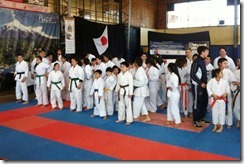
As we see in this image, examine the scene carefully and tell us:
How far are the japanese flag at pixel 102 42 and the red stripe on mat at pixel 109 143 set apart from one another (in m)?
5.23

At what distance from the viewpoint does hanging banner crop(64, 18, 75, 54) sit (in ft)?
27.1

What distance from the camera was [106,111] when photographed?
587cm

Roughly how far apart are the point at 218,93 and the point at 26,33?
5.77 meters

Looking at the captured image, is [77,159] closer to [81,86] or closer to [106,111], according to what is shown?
[106,111]

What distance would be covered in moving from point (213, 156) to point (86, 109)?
3610 mm

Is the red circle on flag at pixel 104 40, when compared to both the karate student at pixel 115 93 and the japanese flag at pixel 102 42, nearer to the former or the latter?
the japanese flag at pixel 102 42

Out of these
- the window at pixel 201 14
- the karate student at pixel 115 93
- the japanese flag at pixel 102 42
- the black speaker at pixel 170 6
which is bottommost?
the karate student at pixel 115 93

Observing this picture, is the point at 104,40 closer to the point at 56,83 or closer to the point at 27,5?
the point at 27,5

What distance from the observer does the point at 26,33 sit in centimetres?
790

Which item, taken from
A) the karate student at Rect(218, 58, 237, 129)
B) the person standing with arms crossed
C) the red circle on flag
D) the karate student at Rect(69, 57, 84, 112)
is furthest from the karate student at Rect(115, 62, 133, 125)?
the red circle on flag

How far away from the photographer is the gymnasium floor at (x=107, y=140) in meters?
3.62

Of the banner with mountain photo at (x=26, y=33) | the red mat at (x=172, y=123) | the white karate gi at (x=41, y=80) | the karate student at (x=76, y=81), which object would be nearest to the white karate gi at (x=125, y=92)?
the red mat at (x=172, y=123)

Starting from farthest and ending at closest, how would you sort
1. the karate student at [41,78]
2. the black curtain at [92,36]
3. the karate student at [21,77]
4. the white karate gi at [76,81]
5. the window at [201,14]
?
the window at [201,14], the black curtain at [92,36], the karate student at [21,77], the karate student at [41,78], the white karate gi at [76,81]

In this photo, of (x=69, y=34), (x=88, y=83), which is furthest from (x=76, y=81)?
(x=69, y=34)
